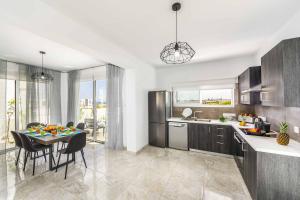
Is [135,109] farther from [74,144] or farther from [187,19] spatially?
[187,19]

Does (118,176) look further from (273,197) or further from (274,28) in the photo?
(274,28)

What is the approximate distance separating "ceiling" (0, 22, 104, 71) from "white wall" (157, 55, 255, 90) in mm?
2677

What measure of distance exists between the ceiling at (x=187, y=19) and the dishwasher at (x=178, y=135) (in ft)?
7.60

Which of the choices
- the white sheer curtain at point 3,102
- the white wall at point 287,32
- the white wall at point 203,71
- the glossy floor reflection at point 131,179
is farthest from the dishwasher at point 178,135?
the white sheer curtain at point 3,102

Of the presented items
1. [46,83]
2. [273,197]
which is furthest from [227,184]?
[46,83]

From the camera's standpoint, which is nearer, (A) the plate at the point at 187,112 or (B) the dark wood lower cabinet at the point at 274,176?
(B) the dark wood lower cabinet at the point at 274,176

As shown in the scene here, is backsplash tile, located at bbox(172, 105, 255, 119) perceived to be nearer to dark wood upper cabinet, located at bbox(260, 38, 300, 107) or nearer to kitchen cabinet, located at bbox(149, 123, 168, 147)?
kitchen cabinet, located at bbox(149, 123, 168, 147)

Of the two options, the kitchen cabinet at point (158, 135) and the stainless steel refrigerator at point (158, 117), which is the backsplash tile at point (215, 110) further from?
the kitchen cabinet at point (158, 135)

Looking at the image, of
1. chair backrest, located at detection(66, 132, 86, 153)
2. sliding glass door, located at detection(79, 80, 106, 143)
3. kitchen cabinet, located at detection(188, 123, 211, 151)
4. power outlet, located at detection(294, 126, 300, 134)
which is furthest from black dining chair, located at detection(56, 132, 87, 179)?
power outlet, located at detection(294, 126, 300, 134)

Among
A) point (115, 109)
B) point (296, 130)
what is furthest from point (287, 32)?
point (115, 109)

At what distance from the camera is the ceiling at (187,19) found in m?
1.66

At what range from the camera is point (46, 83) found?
4.82 metres

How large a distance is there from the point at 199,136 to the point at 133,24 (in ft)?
10.6

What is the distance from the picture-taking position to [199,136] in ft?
11.9
